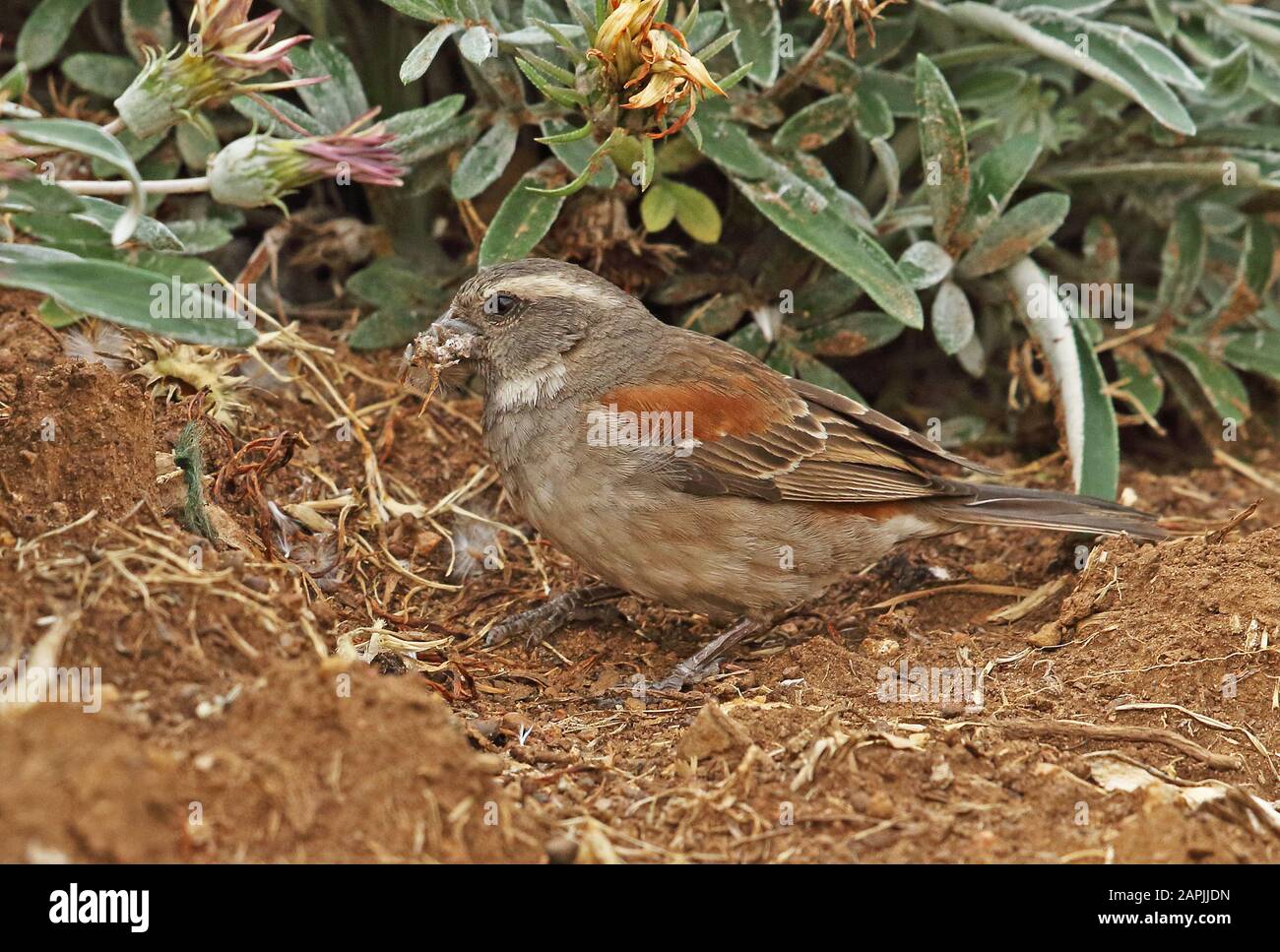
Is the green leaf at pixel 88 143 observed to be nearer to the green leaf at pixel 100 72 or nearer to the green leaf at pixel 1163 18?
the green leaf at pixel 100 72

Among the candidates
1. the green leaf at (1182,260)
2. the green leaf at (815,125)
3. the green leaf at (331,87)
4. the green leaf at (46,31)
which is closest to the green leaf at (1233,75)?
the green leaf at (1182,260)

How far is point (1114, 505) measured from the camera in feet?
19.2

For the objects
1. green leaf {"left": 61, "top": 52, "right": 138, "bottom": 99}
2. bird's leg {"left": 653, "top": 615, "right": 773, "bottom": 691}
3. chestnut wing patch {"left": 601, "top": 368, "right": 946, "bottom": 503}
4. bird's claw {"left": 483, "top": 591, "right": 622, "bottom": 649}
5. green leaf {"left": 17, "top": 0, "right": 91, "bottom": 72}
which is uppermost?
green leaf {"left": 17, "top": 0, "right": 91, "bottom": 72}

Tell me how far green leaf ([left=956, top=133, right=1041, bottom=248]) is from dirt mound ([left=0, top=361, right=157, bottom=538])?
12.2 feet

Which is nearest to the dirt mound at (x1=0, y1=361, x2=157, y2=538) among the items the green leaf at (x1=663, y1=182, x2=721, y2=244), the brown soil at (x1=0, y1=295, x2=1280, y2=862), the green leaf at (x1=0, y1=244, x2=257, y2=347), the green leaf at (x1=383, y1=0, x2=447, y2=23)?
the brown soil at (x1=0, y1=295, x2=1280, y2=862)

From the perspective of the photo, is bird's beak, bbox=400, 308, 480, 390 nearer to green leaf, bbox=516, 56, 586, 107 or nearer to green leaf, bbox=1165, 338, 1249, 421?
green leaf, bbox=516, 56, 586, 107

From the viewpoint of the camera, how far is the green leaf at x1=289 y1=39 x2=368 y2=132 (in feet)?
19.9

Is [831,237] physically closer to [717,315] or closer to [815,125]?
[815,125]

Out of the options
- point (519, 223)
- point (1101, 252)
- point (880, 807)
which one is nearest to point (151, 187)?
point (519, 223)

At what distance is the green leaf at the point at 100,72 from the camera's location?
248 inches

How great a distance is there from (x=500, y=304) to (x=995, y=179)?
2.35 metres
